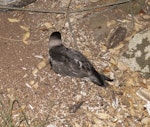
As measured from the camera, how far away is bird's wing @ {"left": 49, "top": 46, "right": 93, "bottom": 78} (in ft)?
15.9

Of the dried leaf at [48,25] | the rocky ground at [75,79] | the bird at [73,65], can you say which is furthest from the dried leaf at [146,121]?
the dried leaf at [48,25]

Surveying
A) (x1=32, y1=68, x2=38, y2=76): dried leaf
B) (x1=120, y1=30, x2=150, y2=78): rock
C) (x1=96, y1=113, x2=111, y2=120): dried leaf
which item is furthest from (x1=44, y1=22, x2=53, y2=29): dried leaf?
(x1=96, y1=113, x2=111, y2=120): dried leaf

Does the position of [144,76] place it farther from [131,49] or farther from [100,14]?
[100,14]

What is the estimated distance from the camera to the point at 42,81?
5.03m

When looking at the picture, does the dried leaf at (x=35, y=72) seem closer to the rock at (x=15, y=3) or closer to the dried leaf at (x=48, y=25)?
the dried leaf at (x=48, y=25)

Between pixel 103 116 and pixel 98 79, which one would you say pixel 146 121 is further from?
pixel 98 79

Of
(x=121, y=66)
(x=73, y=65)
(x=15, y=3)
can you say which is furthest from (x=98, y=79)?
(x=15, y=3)

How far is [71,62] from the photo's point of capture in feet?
16.0

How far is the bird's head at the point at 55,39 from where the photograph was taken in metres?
5.04

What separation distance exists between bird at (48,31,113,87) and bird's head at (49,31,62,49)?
2 centimetres

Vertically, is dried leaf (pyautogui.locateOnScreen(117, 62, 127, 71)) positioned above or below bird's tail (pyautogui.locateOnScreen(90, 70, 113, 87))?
below

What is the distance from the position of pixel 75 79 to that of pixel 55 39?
490 millimetres

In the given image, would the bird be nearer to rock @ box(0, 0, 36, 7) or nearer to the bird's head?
the bird's head

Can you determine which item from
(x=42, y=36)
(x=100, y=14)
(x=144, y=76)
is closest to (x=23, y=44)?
(x=42, y=36)
